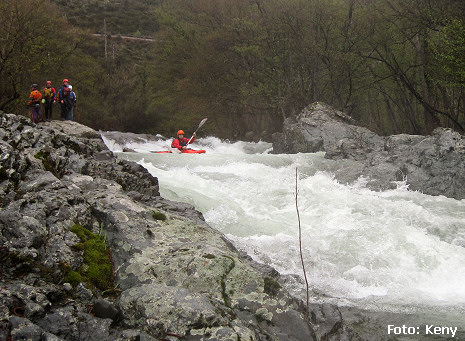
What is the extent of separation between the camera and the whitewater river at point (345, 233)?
15.5 ft

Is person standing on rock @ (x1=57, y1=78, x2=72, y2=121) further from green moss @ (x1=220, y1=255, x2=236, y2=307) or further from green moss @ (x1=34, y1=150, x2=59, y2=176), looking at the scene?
green moss @ (x1=220, y1=255, x2=236, y2=307)

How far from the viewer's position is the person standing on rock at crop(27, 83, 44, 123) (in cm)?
1141

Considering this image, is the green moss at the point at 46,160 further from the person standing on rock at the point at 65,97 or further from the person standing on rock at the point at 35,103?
the person standing on rock at the point at 65,97

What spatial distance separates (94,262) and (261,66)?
22.5 metres

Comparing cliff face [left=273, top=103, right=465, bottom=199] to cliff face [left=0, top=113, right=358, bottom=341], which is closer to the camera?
cliff face [left=0, top=113, right=358, bottom=341]

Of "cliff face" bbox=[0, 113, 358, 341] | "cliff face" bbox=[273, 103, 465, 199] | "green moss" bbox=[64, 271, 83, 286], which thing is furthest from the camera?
"cliff face" bbox=[273, 103, 465, 199]

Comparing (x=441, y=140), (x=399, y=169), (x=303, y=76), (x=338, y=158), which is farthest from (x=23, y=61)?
(x=303, y=76)

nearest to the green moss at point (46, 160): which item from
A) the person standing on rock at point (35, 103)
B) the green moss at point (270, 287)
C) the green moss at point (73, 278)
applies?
A: the green moss at point (73, 278)

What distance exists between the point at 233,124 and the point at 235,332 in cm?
2544

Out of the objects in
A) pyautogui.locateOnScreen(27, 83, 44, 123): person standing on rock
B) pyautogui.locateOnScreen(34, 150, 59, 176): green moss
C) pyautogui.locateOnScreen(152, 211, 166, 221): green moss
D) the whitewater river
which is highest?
pyautogui.locateOnScreen(27, 83, 44, 123): person standing on rock

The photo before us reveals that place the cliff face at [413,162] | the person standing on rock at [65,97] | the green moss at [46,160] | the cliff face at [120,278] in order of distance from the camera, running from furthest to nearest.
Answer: the person standing on rock at [65,97], the cliff face at [413,162], the green moss at [46,160], the cliff face at [120,278]

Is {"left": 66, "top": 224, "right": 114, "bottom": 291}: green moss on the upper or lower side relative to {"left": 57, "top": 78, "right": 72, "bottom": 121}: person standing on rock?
lower

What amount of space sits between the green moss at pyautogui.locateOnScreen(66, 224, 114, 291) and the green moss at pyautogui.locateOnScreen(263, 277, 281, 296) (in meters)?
1.21

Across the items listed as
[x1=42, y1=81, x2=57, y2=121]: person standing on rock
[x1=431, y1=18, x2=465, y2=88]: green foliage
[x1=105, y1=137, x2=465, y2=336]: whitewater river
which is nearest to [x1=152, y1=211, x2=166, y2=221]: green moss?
[x1=105, y1=137, x2=465, y2=336]: whitewater river
